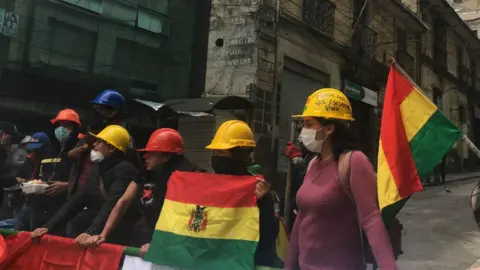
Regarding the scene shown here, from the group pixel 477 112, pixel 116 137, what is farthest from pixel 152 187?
pixel 477 112

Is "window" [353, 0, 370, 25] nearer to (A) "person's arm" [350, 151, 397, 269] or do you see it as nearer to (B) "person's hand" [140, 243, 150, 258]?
(B) "person's hand" [140, 243, 150, 258]

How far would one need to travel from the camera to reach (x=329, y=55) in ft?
43.9

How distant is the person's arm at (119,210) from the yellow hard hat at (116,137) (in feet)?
1.86

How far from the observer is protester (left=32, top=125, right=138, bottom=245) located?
10.7 feet

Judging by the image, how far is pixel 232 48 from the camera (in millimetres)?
10523

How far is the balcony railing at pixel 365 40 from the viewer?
14.5 meters

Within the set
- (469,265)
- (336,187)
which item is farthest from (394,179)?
(469,265)

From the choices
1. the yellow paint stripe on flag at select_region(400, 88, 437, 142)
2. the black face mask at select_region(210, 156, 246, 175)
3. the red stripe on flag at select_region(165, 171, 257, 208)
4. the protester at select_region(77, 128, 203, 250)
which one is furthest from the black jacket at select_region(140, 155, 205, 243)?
the yellow paint stripe on flag at select_region(400, 88, 437, 142)

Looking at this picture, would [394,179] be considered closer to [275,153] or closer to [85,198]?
[85,198]

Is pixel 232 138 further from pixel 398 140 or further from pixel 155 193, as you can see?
pixel 398 140

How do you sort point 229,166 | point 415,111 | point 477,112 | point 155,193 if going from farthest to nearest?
1. point 477,112
2. point 155,193
3. point 229,166
4. point 415,111

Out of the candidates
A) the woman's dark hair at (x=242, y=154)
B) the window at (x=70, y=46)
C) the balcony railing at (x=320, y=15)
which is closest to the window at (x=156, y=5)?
the window at (x=70, y=46)

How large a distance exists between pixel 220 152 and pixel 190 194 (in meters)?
0.40

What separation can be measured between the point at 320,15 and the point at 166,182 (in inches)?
417
